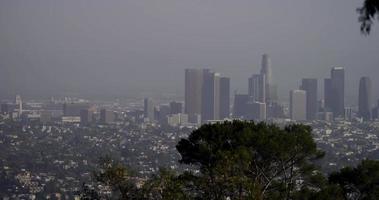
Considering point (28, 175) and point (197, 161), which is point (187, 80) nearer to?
point (28, 175)

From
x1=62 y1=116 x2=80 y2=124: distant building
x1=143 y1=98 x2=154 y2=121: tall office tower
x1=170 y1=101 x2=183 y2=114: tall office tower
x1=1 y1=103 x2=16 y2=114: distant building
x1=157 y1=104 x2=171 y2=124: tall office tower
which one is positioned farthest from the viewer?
x1=143 y1=98 x2=154 y2=121: tall office tower

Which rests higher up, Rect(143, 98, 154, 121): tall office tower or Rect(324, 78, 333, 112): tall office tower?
Rect(324, 78, 333, 112): tall office tower

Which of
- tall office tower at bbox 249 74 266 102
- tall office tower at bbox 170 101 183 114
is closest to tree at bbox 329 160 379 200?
tall office tower at bbox 170 101 183 114

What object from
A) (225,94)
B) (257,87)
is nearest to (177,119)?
(225,94)

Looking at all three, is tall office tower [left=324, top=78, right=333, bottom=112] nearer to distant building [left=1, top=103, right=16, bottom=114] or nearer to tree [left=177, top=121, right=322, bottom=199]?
distant building [left=1, top=103, right=16, bottom=114]

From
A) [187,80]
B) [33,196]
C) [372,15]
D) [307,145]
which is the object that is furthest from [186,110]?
[372,15]

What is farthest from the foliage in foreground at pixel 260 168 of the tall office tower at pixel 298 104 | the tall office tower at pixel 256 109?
the tall office tower at pixel 298 104

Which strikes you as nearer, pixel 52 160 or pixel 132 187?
pixel 132 187

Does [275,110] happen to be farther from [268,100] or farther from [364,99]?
[364,99]
